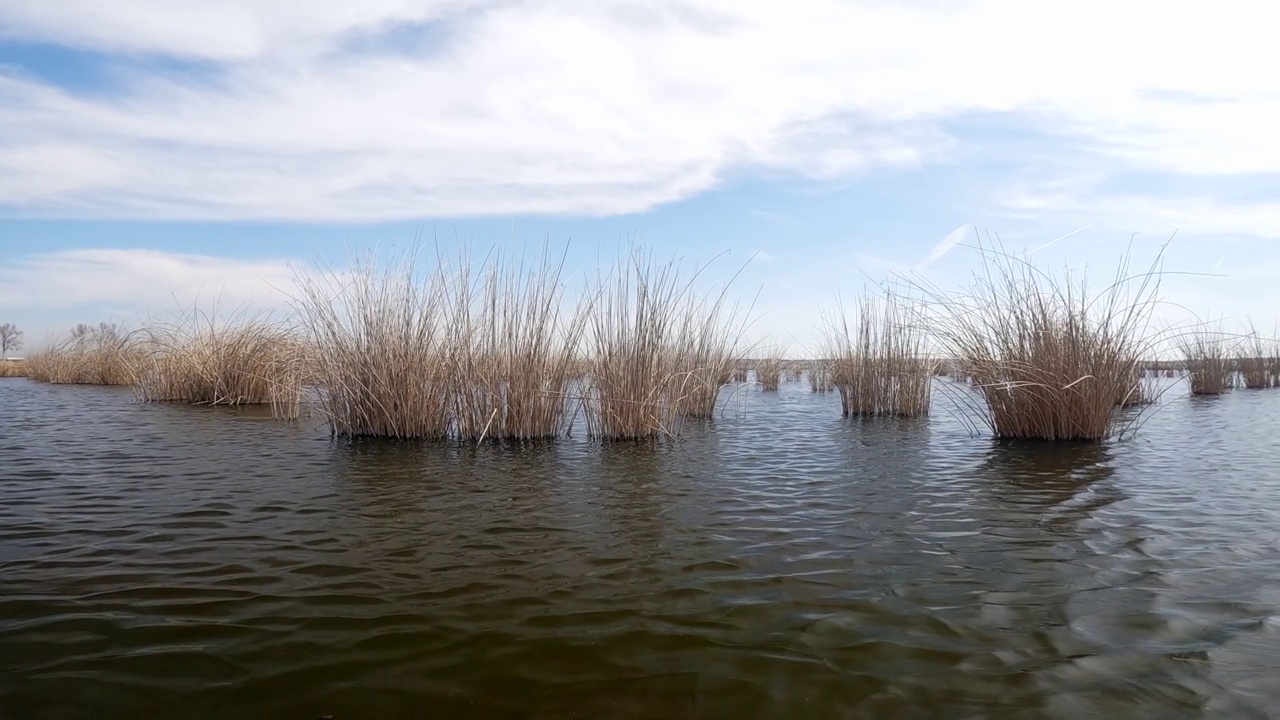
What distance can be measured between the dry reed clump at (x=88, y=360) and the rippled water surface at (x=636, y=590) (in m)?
14.5

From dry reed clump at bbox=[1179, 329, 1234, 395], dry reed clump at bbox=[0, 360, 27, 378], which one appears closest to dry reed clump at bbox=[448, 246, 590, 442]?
dry reed clump at bbox=[1179, 329, 1234, 395]

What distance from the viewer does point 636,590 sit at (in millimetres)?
2785

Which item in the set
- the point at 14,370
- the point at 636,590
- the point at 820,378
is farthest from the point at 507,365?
the point at 14,370

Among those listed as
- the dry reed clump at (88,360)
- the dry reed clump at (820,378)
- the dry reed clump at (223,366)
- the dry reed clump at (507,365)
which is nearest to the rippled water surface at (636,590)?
the dry reed clump at (507,365)

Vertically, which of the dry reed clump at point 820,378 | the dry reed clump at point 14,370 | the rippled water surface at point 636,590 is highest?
the dry reed clump at point 14,370

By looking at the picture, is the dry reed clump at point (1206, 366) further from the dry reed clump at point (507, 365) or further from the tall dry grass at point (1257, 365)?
the dry reed clump at point (507, 365)

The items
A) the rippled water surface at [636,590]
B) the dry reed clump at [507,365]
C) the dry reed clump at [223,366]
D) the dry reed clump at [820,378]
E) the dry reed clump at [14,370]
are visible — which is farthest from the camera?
the dry reed clump at [14,370]

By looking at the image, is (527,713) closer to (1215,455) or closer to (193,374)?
(1215,455)

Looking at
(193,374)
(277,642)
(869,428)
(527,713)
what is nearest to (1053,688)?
(527,713)

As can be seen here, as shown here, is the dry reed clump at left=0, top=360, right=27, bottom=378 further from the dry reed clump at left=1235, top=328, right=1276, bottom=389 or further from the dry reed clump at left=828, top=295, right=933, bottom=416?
the dry reed clump at left=1235, top=328, right=1276, bottom=389

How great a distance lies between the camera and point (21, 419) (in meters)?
8.59

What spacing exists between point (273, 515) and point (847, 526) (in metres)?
3.05

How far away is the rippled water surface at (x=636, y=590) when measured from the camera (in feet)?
6.43

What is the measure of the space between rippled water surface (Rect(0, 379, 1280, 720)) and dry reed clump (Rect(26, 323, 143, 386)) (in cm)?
1447
